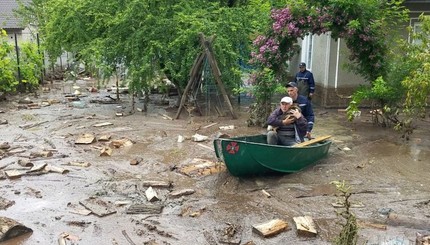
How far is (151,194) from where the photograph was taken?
7957 mm

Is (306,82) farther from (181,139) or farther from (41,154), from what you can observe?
(41,154)

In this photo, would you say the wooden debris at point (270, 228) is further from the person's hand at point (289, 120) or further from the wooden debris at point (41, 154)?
the wooden debris at point (41, 154)

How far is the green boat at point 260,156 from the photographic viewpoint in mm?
7867

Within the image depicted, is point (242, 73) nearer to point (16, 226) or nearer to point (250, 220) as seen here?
point (250, 220)

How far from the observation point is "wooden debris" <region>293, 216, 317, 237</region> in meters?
6.31

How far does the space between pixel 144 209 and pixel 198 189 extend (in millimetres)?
1355

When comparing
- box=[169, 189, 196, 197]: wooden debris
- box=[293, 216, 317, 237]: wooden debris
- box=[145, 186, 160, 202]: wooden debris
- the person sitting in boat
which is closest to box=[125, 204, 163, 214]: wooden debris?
box=[145, 186, 160, 202]: wooden debris

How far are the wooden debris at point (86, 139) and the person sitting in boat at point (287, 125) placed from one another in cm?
530

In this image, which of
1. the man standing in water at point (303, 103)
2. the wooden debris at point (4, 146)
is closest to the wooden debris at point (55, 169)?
the wooden debris at point (4, 146)

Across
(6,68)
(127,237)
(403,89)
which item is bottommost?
(127,237)

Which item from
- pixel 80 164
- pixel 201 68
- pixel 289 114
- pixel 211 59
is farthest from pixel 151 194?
pixel 201 68

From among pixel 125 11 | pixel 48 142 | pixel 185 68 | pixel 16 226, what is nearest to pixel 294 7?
pixel 185 68

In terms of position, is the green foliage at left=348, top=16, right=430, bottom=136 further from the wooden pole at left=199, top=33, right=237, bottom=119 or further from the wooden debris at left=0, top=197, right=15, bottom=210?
the wooden debris at left=0, top=197, right=15, bottom=210

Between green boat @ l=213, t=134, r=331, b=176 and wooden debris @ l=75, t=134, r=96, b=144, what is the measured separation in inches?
187
